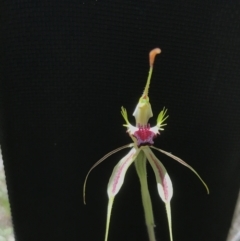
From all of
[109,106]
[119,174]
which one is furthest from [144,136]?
[109,106]

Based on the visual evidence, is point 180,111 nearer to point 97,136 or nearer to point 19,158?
point 97,136

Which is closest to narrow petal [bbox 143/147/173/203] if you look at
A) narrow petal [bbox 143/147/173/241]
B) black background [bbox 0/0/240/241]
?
narrow petal [bbox 143/147/173/241]

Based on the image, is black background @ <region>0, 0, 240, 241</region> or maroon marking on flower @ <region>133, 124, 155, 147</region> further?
black background @ <region>0, 0, 240, 241</region>

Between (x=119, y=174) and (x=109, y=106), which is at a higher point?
(x=109, y=106)

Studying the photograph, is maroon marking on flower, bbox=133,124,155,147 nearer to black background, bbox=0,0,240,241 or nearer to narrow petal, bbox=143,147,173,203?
narrow petal, bbox=143,147,173,203

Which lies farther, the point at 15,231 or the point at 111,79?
the point at 15,231

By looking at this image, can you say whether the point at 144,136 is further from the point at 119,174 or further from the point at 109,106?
the point at 109,106

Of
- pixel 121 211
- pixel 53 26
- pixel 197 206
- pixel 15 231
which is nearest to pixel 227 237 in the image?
pixel 197 206

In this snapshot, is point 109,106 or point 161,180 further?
point 109,106
